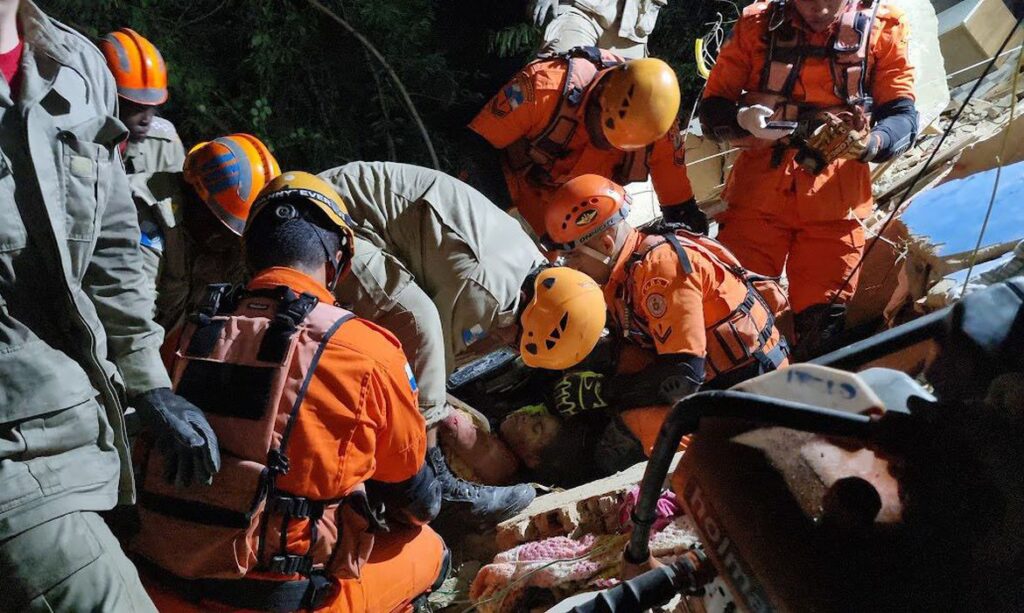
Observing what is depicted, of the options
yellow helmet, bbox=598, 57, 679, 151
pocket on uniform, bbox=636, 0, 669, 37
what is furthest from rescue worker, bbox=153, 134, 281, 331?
pocket on uniform, bbox=636, 0, 669, 37

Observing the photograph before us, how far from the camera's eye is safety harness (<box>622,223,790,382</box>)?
369cm

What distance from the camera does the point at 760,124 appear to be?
451cm

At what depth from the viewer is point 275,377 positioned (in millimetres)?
2295

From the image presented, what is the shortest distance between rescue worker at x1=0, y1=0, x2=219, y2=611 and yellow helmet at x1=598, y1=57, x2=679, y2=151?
3176 mm

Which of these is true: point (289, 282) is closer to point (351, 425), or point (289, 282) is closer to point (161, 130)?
point (351, 425)

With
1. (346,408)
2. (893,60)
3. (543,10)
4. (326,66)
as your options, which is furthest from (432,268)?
(326,66)

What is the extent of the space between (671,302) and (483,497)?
143 centimetres

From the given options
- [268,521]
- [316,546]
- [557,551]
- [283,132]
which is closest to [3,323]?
[268,521]

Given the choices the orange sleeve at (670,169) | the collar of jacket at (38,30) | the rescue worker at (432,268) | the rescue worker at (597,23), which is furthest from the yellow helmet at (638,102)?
the collar of jacket at (38,30)

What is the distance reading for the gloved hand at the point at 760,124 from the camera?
4.52 m

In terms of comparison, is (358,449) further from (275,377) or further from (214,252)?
(214,252)

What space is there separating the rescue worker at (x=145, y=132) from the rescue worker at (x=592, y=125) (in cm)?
208

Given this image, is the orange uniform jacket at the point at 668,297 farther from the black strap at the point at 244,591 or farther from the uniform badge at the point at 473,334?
the black strap at the point at 244,591

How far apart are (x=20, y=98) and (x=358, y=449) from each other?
1.36 m
